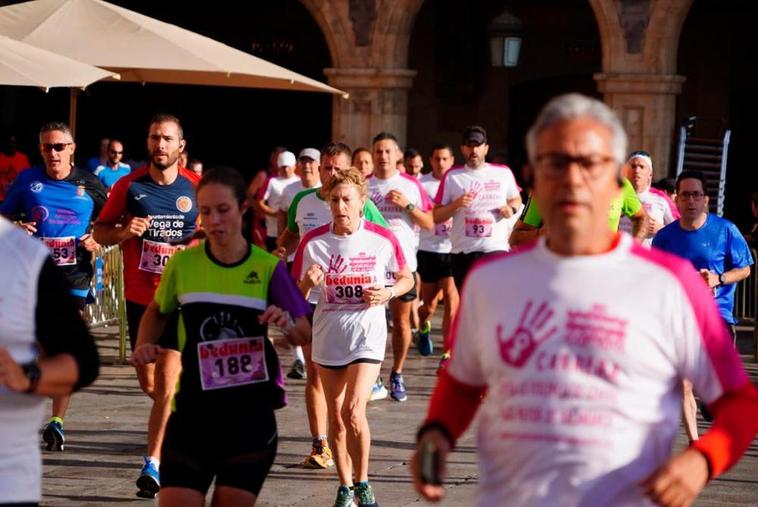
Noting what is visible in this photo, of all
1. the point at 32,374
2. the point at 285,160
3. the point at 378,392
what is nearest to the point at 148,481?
the point at 378,392

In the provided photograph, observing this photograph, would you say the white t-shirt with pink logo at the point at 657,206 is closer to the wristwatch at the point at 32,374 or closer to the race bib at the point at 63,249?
the race bib at the point at 63,249

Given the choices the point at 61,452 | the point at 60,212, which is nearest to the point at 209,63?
the point at 60,212

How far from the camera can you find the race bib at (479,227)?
535 inches

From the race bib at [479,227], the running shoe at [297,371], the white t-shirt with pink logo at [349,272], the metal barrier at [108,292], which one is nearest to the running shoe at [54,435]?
the white t-shirt with pink logo at [349,272]

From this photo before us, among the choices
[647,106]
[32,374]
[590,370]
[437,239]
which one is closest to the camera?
[590,370]

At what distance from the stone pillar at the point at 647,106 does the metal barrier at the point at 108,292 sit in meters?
7.39

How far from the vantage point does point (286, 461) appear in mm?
9250

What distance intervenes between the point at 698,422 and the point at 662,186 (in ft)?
12.2

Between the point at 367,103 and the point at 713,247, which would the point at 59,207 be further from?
the point at 367,103

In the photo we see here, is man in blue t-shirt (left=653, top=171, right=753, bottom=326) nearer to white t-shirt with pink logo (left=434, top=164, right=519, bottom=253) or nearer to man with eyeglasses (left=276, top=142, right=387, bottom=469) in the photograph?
man with eyeglasses (left=276, top=142, right=387, bottom=469)

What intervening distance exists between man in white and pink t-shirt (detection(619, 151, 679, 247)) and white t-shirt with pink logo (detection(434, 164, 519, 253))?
1.32 meters

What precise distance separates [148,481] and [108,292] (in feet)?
22.3

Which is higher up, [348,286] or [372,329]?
[348,286]

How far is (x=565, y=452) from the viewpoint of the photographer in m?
3.60
